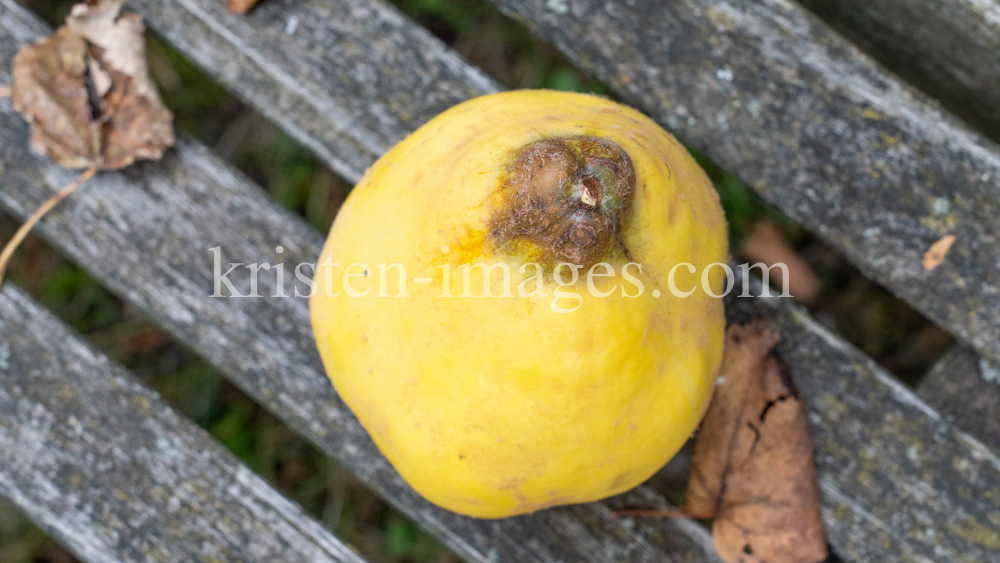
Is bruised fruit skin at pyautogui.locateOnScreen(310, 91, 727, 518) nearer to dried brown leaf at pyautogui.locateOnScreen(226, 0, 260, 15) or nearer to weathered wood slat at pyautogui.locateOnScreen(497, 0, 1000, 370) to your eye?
weathered wood slat at pyautogui.locateOnScreen(497, 0, 1000, 370)

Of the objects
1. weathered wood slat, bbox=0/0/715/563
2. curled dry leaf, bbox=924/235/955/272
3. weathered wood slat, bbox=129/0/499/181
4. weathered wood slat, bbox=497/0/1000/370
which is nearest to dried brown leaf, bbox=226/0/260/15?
weathered wood slat, bbox=129/0/499/181

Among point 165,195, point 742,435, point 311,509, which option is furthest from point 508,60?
point 311,509

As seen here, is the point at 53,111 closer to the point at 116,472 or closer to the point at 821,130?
the point at 116,472

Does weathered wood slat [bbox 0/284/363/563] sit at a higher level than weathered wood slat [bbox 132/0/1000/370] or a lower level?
lower

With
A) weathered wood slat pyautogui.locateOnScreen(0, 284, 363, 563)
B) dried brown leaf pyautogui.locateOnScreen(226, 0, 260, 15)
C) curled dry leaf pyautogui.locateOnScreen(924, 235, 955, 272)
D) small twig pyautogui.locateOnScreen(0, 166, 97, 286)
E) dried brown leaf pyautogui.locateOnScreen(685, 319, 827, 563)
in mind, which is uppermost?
curled dry leaf pyautogui.locateOnScreen(924, 235, 955, 272)

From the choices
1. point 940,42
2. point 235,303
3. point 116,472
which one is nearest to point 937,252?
point 940,42
